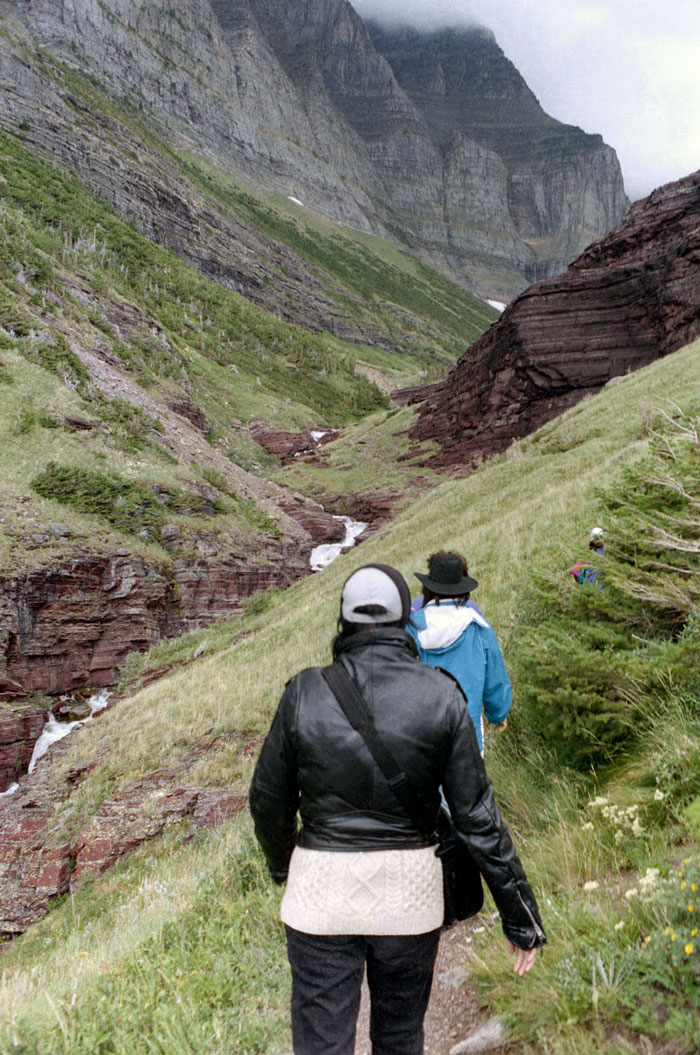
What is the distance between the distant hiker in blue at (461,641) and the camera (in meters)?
3.51

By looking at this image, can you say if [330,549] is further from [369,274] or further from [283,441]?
[369,274]

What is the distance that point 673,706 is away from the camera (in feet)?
11.2

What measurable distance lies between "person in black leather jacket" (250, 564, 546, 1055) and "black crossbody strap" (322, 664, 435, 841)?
0.07ft

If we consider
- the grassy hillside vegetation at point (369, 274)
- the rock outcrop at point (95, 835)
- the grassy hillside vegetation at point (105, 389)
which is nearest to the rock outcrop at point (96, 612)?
the grassy hillside vegetation at point (105, 389)

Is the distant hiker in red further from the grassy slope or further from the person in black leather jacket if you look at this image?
the grassy slope

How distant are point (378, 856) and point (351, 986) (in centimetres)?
51

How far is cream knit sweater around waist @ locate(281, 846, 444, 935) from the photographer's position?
77.6 inches

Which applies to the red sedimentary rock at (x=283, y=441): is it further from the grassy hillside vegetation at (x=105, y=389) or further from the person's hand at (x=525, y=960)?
the person's hand at (x=525, y=960)

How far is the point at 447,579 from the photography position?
148 inches

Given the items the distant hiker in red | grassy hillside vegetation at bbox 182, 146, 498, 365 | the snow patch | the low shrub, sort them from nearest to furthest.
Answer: the distant hiker in red → the low shrub → the snow patch → grassy hillside vegetation at bbox 182, 146, 498, 365

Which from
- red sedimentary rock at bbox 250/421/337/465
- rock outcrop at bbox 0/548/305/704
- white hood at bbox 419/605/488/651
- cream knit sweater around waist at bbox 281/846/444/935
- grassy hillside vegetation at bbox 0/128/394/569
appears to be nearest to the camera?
cream knit sweater around waist at bbox 281/846/444/935

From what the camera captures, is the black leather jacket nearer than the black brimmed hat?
Yes

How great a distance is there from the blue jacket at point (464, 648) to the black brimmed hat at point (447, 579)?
0.10m

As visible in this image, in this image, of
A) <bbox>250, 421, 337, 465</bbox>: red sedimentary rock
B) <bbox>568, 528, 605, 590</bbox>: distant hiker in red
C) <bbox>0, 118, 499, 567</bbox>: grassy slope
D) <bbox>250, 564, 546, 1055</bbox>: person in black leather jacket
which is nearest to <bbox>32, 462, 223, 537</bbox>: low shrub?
<bbox>0, 118, 499, 567</bbox>: grassy slope
